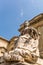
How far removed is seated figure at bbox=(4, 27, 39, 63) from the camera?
5563mm

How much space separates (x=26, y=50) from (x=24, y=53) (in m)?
0.18

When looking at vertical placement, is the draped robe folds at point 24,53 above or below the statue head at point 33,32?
below

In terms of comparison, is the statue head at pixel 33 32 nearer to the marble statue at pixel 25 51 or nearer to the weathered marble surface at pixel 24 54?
the marble statue at pixel 25 51

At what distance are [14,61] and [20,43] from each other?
80cm

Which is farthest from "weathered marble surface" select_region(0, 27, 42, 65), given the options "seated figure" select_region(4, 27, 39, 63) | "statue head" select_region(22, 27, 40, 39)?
"statue head" select_region(22, 27, 40, 39)

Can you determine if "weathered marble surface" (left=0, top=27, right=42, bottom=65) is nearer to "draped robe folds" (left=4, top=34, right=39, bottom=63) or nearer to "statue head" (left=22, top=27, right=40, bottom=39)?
"draped robe folds" (left=4, top=34, right=39, bottom=63)

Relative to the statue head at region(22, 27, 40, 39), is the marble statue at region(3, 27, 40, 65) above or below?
below

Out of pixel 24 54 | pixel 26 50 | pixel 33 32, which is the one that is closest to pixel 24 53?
pixel 24 54

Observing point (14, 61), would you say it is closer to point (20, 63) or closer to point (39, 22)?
point (20, 63)

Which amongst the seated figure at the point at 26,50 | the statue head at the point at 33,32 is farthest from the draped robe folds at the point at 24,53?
the statue head at the point at 33,32

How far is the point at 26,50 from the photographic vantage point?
5762 millimetres

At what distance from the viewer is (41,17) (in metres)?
11.7

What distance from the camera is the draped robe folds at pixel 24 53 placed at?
554cm

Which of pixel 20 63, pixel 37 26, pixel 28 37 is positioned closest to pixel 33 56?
pixel 20 63
